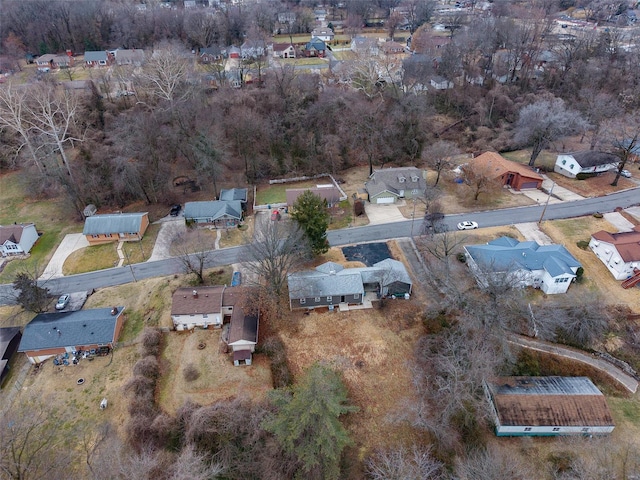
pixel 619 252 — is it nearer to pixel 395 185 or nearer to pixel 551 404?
pixel 551 404

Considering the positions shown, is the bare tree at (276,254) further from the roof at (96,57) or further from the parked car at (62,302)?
the roof at (96,57)

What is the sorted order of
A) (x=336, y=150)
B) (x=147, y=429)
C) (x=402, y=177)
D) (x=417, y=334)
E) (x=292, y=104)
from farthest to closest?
(x=292, y=104) < (x=336, y=150) < (x=402, y=177) < (x=417, y=334) < (x=147, y=429)

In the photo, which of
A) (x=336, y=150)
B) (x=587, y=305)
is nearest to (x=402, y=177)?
(x=336, y=150)

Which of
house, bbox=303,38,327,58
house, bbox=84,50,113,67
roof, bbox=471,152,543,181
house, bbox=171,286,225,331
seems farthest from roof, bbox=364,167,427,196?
house, bbox=84,50,113,67

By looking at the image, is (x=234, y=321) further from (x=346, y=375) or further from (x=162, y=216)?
(x=162, y=216)

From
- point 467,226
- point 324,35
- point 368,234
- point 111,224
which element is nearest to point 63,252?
point 111,224

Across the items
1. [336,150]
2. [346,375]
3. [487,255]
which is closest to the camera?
[346,375]

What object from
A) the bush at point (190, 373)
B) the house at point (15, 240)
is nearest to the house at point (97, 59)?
the house at point (15, 240)
